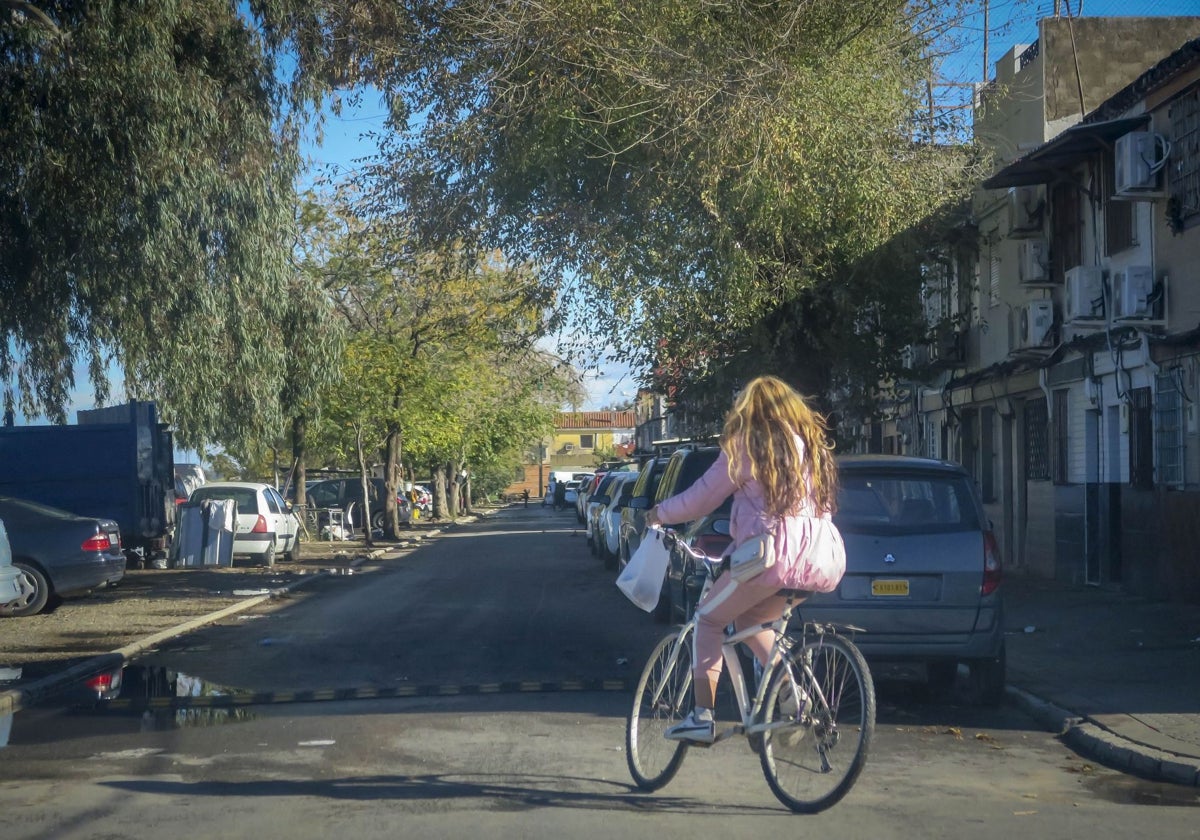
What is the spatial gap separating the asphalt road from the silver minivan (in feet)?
1.60

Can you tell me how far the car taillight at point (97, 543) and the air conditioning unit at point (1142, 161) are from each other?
12.8 meters

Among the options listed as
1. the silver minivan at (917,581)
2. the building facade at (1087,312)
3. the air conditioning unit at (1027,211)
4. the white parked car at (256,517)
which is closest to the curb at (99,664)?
the silver minivan at (917,581)

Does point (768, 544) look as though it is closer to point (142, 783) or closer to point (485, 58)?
point (142, 783)

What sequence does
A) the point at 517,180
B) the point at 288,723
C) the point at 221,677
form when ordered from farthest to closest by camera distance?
the point at 517,180, the point at 221,677, the point at 288,723

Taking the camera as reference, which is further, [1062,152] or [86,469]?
[86,469]

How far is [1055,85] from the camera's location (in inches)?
806

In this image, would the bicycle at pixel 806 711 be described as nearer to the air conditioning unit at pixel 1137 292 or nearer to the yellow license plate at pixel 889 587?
the yellow license plate at pixel 889 587

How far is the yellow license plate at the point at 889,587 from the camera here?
351 inches

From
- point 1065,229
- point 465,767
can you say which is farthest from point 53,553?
point 1065,229

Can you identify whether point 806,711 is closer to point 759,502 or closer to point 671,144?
point 759,502

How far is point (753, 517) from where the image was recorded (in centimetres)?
594

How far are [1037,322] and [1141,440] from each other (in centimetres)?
288

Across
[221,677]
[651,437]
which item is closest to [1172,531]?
[221,677]

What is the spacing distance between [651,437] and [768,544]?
8548 cm
